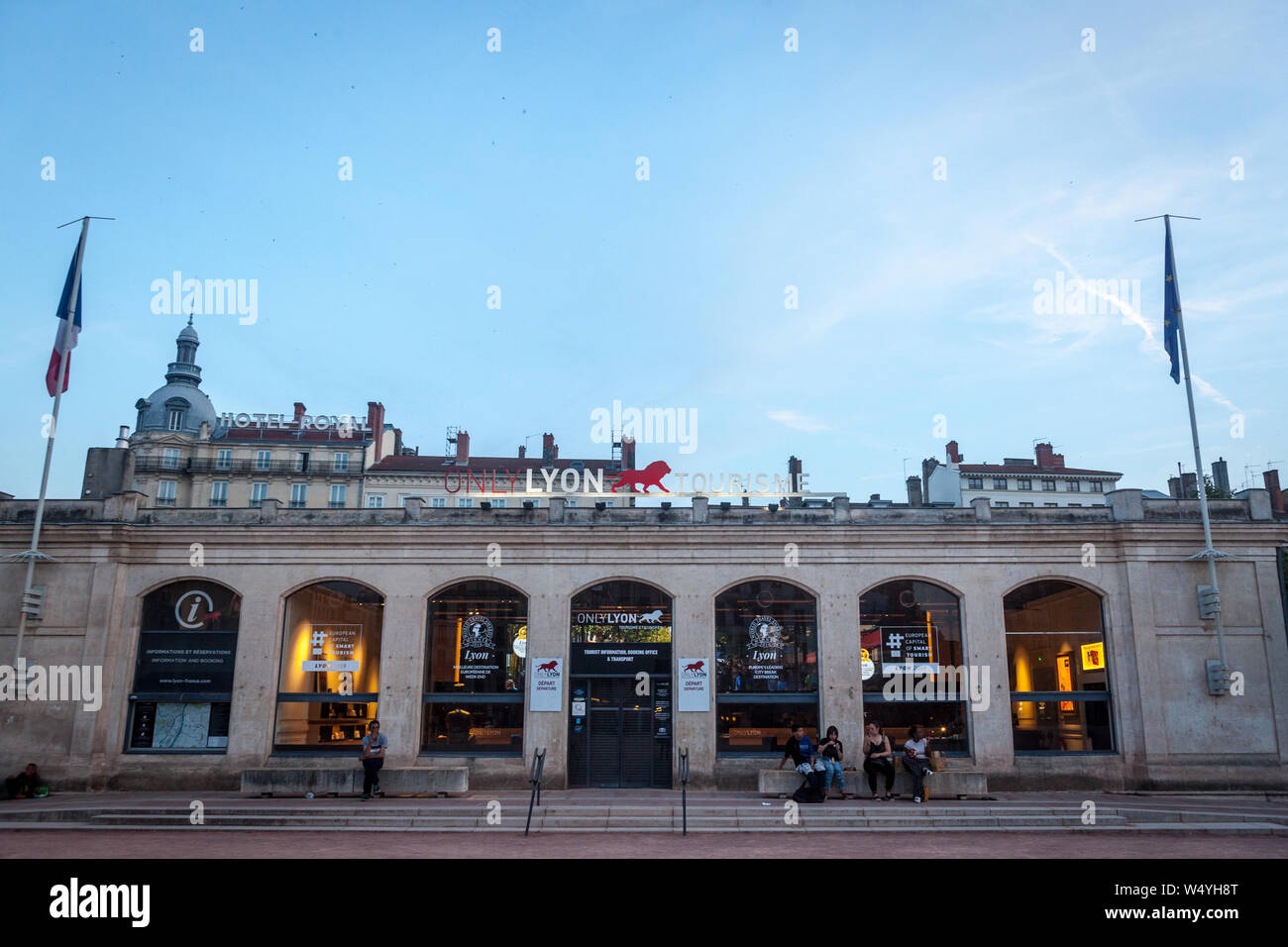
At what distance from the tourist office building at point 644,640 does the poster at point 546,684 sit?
0.05 metres

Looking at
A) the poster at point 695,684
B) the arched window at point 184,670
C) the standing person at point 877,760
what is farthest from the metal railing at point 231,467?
the standing person at point 877,760

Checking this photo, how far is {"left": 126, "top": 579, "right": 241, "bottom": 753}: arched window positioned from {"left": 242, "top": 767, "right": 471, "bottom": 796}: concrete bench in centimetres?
290

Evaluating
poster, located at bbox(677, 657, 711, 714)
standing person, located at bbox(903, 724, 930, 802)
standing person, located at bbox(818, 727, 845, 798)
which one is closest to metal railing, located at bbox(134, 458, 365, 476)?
poster, located at bbox(677, 657, 711, 714)

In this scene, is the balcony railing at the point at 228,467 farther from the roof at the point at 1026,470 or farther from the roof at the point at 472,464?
the roof at the point at 1026,470

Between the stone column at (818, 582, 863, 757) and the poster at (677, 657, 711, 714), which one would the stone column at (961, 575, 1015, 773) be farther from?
the poster at (677, 657, 711, 714)

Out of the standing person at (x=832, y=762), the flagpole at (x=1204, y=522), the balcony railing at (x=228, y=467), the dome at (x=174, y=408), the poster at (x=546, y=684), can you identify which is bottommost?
the standing person at (x=832, y=762)

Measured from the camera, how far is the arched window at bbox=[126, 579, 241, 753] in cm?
2223

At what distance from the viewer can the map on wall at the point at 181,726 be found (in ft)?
72.7

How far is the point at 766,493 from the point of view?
25.2 m

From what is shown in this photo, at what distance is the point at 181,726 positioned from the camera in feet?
73.0

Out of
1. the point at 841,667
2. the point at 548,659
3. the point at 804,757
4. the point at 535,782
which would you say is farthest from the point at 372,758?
the point at 841,667

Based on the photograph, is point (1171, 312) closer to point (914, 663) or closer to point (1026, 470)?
point (914, 663)

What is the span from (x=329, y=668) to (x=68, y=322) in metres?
11.1

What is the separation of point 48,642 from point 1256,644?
30367 millimetres
